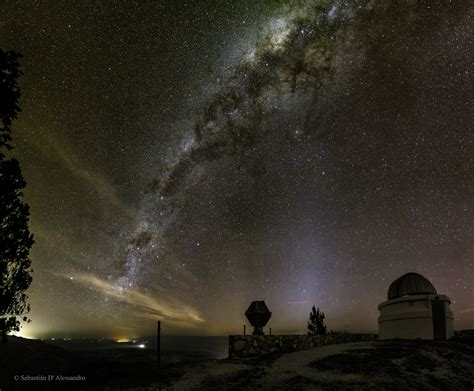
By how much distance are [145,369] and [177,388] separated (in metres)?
3.89

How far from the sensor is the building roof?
23.5 meters

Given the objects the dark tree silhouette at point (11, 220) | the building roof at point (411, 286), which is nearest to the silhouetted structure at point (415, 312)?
the building roof at point (411, 286)

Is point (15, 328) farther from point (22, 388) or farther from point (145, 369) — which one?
point (22, 388)

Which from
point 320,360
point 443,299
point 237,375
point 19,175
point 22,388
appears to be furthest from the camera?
point 443,299

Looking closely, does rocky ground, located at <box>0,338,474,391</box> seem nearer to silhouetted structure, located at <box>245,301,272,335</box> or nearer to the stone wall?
the stone wall

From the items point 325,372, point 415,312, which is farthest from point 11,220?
point 415,312

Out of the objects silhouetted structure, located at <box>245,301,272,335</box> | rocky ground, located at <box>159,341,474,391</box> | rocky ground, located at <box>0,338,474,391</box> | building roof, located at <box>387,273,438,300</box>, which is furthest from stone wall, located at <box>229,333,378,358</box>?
building roof, located at <box>387,273,438,300</box>

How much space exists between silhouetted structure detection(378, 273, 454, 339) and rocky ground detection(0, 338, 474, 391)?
3.21 m

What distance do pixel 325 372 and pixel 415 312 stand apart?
12455mm

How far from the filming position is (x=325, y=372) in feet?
43.5

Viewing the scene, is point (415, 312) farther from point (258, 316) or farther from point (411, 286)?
point (258, 316)

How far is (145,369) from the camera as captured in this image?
15.5 meters

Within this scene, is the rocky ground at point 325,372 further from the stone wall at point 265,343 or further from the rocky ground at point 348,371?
the stone wall at point 265,343

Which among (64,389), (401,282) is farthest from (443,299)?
(64,389)
